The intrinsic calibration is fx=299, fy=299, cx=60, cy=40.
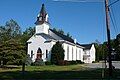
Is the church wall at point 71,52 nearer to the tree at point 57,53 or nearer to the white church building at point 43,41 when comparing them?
the white church building at point 43,41

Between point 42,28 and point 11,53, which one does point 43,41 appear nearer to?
point 42,28

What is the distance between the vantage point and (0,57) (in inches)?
1729

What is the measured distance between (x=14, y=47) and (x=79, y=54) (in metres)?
37.9

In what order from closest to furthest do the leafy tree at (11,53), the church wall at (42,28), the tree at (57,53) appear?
the leafy tree at (11,53), the tree at (57,53), the church wall at (42,28)

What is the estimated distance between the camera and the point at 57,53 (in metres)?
62.7

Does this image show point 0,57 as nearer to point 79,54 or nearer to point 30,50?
point 30,50

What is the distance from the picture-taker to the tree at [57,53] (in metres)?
61.9

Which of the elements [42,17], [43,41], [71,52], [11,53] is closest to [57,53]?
[43,41]

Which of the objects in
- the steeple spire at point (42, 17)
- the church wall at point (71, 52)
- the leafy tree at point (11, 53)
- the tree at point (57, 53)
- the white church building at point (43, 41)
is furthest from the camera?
the church wall at point (71, 52)

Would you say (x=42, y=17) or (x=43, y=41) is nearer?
(x=43, y=41)

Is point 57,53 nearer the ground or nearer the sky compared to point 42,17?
nearer the ground

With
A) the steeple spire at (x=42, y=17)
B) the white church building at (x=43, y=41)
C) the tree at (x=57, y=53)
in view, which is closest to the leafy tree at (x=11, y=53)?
the tree at (x=57, y=53)

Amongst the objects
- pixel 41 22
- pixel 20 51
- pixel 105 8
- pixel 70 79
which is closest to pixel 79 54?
pixel 41 22

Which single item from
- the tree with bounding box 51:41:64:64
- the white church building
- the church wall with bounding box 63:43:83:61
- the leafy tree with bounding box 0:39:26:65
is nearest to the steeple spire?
the white church building
